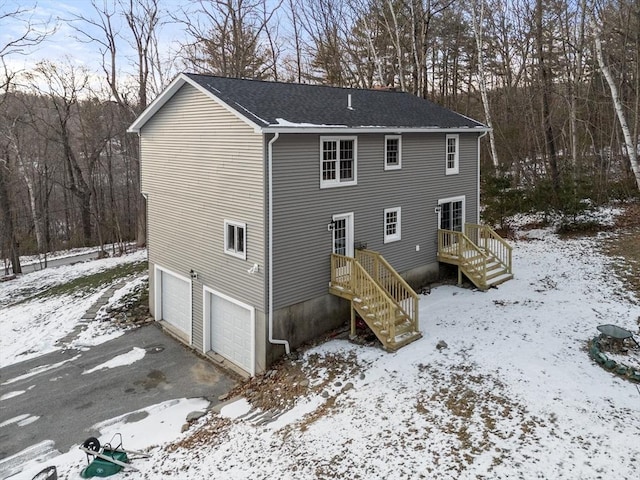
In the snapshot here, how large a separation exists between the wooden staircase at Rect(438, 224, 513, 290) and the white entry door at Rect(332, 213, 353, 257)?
4.18 metres

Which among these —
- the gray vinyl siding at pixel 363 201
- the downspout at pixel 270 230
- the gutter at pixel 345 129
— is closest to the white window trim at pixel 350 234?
the gray vinyl siding at pixel 363 201

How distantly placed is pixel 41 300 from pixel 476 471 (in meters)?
18.3

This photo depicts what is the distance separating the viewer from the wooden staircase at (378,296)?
38.2 ft

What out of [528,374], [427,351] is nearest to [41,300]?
[427,351]

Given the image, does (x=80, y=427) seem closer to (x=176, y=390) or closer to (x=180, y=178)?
(x=176, y=390)

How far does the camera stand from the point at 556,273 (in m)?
16.3

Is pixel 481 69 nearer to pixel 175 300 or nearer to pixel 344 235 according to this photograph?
pixel 344 235

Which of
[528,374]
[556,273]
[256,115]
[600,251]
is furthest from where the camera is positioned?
[600,251]

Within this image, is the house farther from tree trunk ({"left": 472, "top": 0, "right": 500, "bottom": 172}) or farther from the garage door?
tree trunk ({"left": 472, "top": 0, "right": 500, "bottom": 172})

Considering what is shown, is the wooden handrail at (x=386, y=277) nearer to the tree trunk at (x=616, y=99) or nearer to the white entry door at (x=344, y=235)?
the white entry door at (x=344, y=235)

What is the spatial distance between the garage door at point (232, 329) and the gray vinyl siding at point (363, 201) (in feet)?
4.25

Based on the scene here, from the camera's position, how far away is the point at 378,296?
12422mm

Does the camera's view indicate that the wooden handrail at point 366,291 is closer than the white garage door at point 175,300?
Yes

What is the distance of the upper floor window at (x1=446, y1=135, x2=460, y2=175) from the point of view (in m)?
16.6
